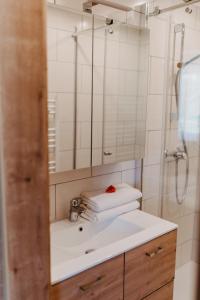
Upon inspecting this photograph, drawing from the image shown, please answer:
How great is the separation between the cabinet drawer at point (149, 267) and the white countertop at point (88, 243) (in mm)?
43

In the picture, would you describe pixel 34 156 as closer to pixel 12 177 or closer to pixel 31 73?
pixel 12 177

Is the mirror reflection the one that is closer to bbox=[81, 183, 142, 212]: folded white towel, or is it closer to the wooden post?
bbox=[81, 183, 142, 212]: folded white towel

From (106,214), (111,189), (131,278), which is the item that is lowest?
(131,278)

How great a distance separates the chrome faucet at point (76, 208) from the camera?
1.64 metres

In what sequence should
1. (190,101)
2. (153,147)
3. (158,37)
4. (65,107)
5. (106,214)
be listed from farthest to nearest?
1. (190,101)
2. (153,147)
3. (158,37)
4. (106,214)
5. (65,107)

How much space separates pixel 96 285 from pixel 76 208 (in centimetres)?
48

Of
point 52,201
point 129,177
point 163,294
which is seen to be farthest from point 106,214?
point 163,294

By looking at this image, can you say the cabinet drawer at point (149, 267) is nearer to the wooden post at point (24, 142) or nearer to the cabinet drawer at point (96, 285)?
the cabinet drawer at point (96, 285)

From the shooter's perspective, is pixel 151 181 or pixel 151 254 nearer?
pixel 151 254

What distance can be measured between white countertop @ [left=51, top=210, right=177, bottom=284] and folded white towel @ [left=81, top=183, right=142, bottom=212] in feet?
0.32

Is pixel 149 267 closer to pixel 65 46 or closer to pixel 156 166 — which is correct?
pixel 156 166

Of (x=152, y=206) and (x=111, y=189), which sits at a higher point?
(x=111, y=189)

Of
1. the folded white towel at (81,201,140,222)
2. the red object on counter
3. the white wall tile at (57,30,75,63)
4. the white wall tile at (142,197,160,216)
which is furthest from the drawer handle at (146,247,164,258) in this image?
the white wall tile at (57,30,75,63)

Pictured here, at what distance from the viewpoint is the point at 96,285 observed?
4.17 ft
